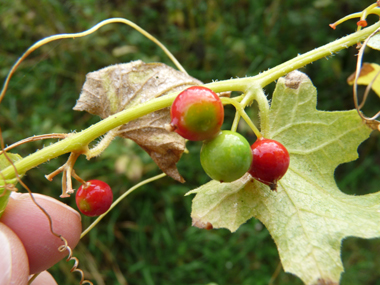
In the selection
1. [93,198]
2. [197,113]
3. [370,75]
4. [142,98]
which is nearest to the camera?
[197,113]

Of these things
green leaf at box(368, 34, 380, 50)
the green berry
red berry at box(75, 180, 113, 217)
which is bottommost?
red berry at box(75, 180, 113, 217)

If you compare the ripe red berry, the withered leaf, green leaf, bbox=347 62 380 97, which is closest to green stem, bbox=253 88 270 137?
the ripe red berry

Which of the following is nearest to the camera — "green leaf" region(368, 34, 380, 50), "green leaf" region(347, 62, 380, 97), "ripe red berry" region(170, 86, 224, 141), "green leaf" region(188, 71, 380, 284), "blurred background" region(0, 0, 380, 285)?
"ripe red berry" region(170, 86, 224, 141)

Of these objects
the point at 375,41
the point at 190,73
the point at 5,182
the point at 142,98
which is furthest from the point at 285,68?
the point at 190,73

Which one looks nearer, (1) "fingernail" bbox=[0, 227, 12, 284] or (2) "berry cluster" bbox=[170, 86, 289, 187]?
(2) "berry cluster" bbox=[170, 86, 289, 187]

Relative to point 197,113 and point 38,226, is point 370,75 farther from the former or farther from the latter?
point 38,226

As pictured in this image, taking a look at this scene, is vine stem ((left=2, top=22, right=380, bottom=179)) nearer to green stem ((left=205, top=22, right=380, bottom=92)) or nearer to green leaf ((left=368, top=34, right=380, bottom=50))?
green stem ((left=205, top=22, right=380, bottom=92))

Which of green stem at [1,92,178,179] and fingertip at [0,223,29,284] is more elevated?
green stem at [1,92,178,179]
